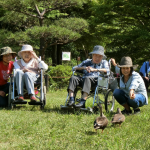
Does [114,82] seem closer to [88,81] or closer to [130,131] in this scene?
[88,81]

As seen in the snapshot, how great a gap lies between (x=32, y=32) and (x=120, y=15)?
4.80 m

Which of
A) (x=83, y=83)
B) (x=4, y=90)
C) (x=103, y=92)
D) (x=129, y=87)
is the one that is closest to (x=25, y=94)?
(x=4, y=90)

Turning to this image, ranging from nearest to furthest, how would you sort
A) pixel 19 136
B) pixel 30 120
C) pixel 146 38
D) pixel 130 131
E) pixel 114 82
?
1. pixel 19 136
2. pixel 130 131
3. pixel 30 120
4. pixel 114 82
5. pixel 146 38

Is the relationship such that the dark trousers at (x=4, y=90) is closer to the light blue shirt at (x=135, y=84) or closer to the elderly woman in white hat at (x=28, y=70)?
the elderly woman in white hat at (x=28, y=70)

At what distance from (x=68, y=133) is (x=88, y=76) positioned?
6.14 feet

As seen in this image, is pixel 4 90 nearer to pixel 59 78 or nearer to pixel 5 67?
pixel 5 67

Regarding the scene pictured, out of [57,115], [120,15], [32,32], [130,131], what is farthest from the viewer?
[120,15]

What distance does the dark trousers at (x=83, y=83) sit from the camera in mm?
5014

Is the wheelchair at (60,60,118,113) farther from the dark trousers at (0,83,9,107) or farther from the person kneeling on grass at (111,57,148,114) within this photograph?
the dark trousers at (0,83,9,107)

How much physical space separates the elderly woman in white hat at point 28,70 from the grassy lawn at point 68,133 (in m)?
0.73

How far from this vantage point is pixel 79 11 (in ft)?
52.6

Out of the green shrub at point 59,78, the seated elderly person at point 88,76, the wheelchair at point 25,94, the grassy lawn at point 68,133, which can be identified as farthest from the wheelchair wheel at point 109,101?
the green shrub at point 59,78

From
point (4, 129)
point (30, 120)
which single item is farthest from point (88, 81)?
point (4, 129)

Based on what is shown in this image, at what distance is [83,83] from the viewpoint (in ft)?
16.7
